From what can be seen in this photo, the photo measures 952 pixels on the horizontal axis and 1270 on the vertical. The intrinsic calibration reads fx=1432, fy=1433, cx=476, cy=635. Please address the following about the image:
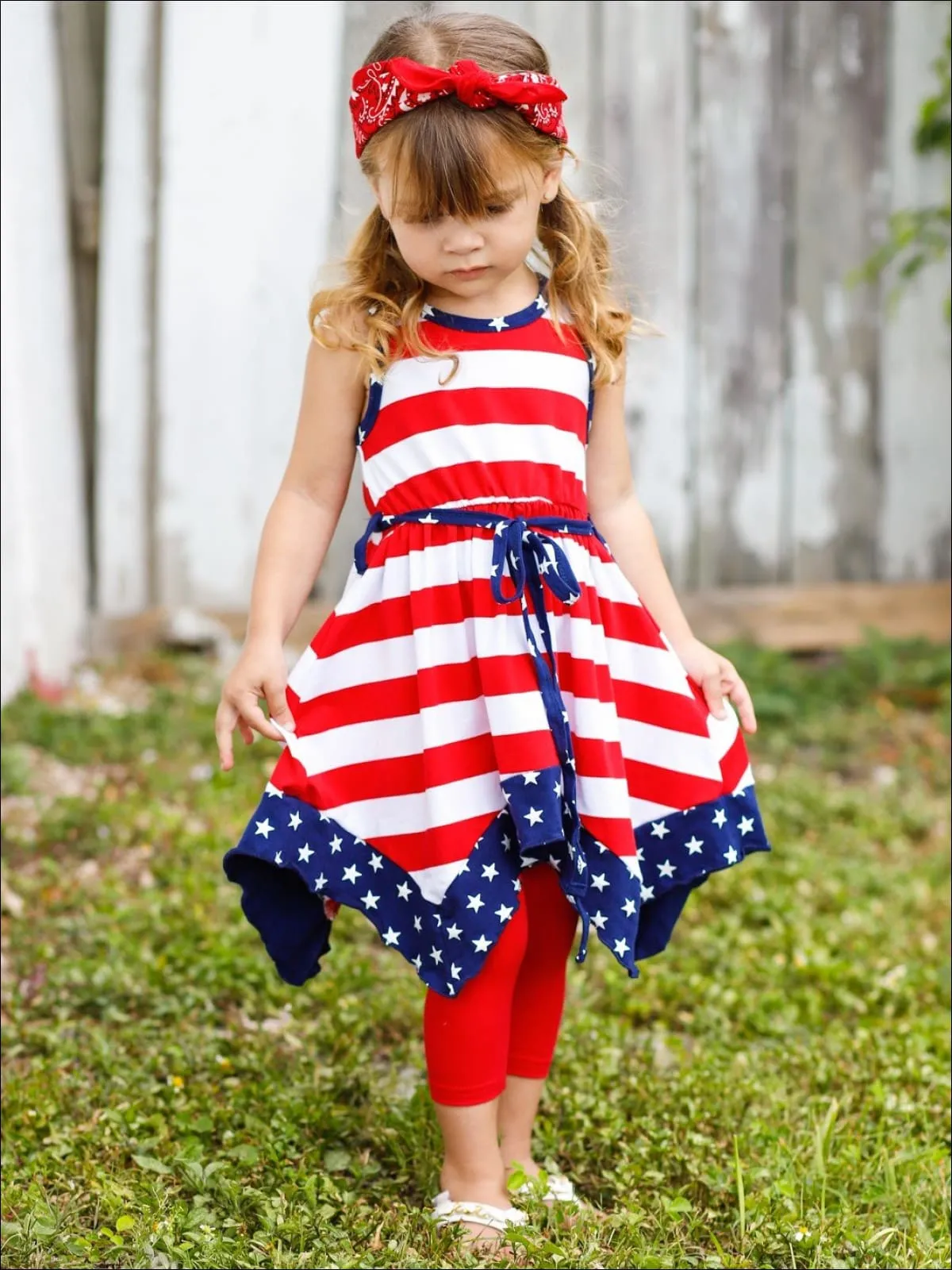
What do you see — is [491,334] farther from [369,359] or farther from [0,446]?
[0,446]

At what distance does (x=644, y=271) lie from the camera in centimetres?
404

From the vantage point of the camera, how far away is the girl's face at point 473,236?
5.81ft

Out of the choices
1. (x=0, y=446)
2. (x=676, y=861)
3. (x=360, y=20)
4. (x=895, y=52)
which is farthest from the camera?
(x=895, y=52)

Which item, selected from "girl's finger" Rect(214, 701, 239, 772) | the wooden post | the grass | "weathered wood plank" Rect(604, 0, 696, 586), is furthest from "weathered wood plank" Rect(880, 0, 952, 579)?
"girl's finger" Rect(214, 701, 239, 772)

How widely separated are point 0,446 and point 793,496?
269 centimetres

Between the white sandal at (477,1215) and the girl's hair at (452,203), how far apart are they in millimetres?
1094

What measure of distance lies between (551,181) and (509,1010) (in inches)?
43.1

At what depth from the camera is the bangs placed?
5.67ft

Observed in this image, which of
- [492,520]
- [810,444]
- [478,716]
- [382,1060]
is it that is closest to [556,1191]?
Answer: [382,1060]

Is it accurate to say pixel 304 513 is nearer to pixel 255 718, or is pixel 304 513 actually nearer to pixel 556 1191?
pixel 255 718

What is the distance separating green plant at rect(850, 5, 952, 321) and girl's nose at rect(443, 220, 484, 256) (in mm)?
2854

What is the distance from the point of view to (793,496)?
4.86 metres

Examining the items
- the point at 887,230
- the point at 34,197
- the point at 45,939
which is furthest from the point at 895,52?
the point at 45,939

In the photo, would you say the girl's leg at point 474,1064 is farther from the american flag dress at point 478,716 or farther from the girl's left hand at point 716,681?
the girl's left hand at point 716,681
